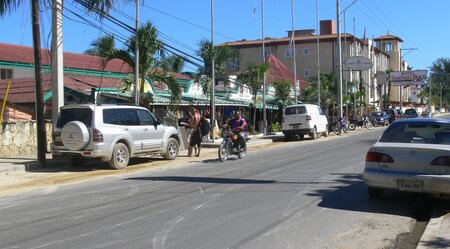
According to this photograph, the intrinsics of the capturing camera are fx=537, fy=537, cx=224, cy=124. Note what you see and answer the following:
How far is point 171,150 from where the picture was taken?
18.0m

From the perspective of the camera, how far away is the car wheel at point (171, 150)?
1786 cm

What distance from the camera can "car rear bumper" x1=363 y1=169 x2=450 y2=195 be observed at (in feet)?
26.9

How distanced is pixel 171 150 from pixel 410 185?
10669mm

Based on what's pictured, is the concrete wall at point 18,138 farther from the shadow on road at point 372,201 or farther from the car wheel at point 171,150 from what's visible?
the shadow on road at point 372,201

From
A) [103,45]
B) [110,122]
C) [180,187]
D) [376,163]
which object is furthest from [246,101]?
[376,163]

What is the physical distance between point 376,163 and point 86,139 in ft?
28.1

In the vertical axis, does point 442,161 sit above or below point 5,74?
below

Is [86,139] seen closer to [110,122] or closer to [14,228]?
[110,122]

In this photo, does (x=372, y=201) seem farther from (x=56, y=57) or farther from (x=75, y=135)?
(x=56, y=57)

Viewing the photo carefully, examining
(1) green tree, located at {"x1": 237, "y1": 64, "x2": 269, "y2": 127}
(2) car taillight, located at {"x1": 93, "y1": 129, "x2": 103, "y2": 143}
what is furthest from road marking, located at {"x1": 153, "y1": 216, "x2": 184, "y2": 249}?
(1) green tree, located at {"x1": 237, "y1": 64, "x2": 269, "y2": 127}

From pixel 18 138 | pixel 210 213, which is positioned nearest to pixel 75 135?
pixel 18 138

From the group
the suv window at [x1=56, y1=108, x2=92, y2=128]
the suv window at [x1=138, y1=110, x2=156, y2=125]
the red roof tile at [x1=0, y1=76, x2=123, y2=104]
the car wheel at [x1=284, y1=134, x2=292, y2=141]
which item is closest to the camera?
the suv window at [x1=56, y1=108, x2=92, y2=128]

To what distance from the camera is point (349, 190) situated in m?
10.6

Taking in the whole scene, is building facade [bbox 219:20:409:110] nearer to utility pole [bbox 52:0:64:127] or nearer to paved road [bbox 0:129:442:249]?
utility pole [bbox 52:0:64:127]
